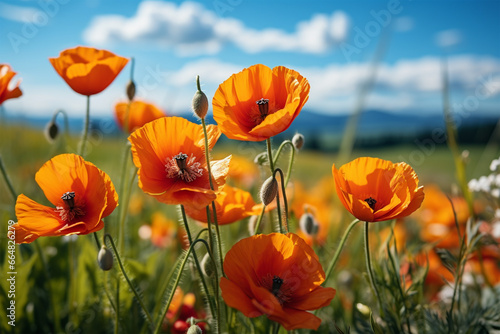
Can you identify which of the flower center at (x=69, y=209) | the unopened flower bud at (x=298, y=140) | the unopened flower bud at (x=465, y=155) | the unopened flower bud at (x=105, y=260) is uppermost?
the unopened flower bud at (x=298, y=140)

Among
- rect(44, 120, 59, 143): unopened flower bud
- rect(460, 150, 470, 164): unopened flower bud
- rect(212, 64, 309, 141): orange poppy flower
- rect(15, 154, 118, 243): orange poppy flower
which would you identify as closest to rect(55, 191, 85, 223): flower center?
rect(15, 154, 118, 243): orange poppy flower

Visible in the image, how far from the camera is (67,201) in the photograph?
89 cm

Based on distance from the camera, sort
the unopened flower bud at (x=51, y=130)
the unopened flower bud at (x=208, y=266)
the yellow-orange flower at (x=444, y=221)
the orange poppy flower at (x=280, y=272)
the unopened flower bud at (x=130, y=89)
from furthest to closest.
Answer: the yellow-orange flower at (x=444, y=221) < the unopened flower bud at (x=51, y=130) < the unopened flower bud at (x=130, y=89) < the unopened flower bud at (x=208, y=266) < the orange poppy flower at (x=280, y=272)

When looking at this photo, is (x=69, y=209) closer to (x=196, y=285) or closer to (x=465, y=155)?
(x=196, y=285)

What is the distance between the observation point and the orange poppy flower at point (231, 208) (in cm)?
102

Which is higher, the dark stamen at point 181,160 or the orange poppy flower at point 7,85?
the orange poppy flower at point 7,85

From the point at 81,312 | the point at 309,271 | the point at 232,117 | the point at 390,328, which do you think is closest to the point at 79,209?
the point at 232,117

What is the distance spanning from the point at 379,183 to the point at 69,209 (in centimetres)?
66

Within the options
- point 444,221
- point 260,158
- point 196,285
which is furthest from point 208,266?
point 444,221

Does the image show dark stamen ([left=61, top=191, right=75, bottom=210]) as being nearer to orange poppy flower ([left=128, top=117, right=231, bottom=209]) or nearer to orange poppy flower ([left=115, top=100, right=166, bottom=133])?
orange poppy flower ([left=128, top=117, right=231, bottom=209])

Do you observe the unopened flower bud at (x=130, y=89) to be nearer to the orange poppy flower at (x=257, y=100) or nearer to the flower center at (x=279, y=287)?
the orange poppy flower at (x=257, y=100)

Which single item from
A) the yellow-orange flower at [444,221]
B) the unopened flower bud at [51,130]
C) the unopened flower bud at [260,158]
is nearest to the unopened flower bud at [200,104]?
the unopened flower bud at [260,158]

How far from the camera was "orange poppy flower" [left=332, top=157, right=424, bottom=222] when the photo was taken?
88cm

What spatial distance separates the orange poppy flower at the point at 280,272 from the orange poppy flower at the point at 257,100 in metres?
0.21
